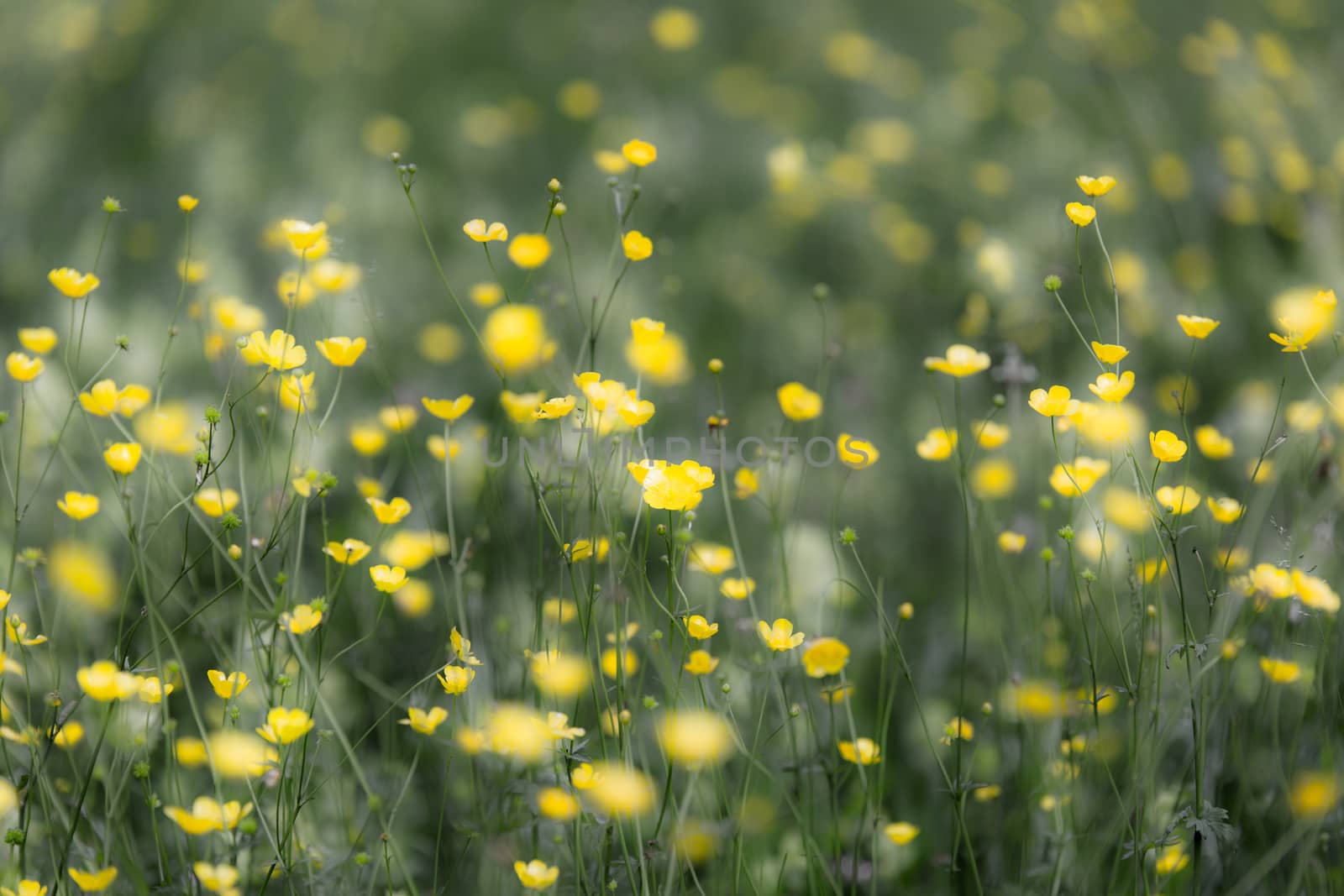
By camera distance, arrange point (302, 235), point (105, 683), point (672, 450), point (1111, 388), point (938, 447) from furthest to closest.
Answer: point (672, 450) < point (938, 447) < point (302, 235) < point (1111, 388) < point (105, 683)

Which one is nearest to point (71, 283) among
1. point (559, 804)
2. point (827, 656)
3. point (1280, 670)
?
point (559, 804)

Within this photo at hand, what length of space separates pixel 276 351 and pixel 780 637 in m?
0.48

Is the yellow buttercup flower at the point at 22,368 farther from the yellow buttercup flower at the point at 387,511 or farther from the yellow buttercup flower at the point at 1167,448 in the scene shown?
the yellow buttercup flower at the point at 1167,448

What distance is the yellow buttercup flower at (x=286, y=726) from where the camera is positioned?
70 cm

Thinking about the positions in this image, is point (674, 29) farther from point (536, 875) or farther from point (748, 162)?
point (536, 875)

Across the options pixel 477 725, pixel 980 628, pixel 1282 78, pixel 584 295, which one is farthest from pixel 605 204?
pixel 1282 78

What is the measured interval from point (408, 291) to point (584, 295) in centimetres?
43

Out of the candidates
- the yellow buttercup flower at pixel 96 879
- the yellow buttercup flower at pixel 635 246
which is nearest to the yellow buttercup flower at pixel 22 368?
the yellow buttercup flower at pixel 96 879

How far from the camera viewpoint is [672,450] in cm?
143

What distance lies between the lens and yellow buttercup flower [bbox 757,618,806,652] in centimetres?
81

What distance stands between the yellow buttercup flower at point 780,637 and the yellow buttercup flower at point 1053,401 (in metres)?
0.26

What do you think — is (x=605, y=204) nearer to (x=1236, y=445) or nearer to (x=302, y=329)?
(x=302, y=329)

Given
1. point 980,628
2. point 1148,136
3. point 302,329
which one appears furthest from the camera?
point 1148,136

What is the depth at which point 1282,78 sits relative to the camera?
2.47 m
